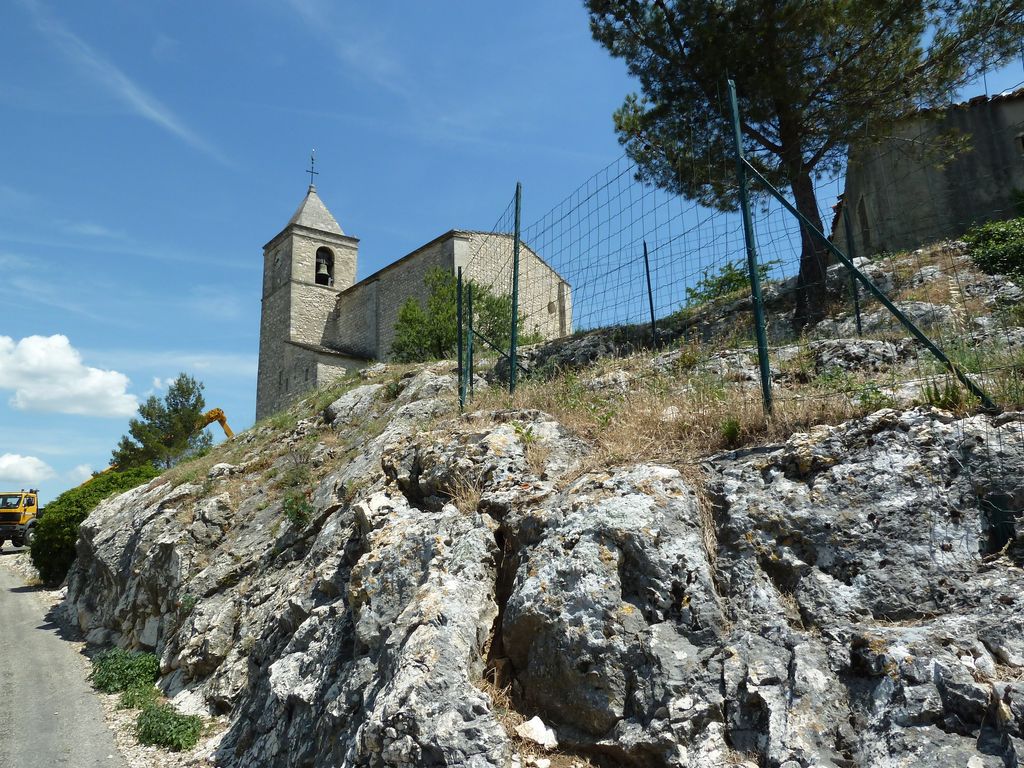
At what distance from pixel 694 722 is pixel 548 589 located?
108cm

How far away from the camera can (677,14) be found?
11938mm

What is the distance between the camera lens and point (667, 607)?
12.9 ft

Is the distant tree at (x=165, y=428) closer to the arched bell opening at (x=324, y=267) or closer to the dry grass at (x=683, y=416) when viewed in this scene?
the arched bell opening at (x=324, y=267)

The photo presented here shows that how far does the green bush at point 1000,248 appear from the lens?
33.1 feet

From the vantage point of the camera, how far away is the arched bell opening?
35.4 meters

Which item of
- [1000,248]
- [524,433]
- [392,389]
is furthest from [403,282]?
[524,433]

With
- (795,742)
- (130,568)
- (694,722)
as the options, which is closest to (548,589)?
(694,722)

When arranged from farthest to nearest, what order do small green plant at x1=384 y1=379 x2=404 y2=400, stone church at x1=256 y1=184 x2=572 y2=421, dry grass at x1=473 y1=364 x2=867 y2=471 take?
stone church at x1=256 y1=184 x2=572 y2=421 → small green plant at x1=384 y1=379 x2=404 y2=400 → dry grass at x1=473 y1=364 x2=867 y2=471

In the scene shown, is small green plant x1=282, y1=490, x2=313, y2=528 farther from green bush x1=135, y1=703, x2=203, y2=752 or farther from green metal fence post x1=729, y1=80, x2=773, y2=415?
green metal fence post x1=729, y1=80, x2=773, y2=415

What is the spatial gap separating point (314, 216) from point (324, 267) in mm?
2888

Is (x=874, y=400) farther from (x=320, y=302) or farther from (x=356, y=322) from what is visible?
(x=320, y=302)

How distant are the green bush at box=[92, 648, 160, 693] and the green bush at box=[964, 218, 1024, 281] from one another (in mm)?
12801

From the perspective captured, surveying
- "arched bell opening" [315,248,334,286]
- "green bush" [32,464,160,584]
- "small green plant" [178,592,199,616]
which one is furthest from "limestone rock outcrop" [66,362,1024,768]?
"arched bell opening" [315,248,334,286]

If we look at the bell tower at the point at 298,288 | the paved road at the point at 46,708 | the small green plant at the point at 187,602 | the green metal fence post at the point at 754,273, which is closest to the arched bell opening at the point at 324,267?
the bell tower at the point at 298,288
